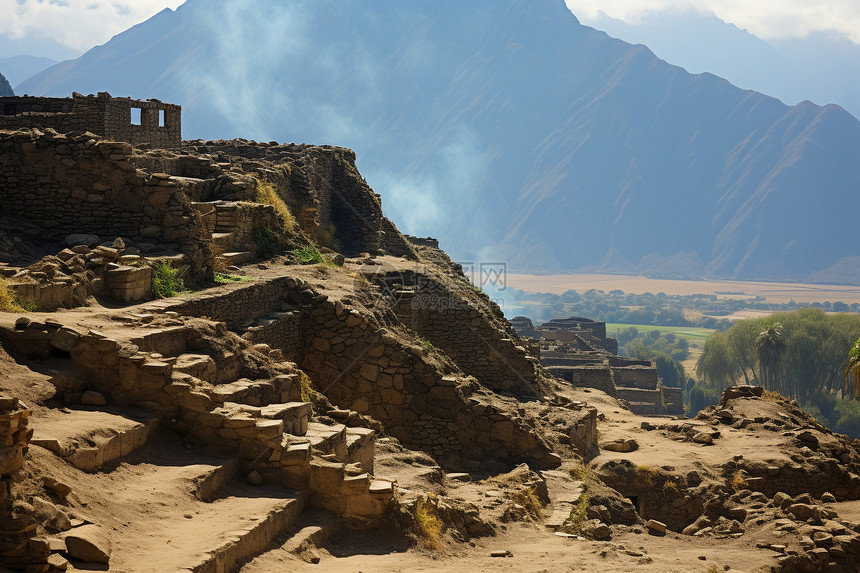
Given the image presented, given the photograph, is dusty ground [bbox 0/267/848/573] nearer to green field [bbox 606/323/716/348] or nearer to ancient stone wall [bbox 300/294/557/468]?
ancient stone wall [bbox 300/294/557/468]

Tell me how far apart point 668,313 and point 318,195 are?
13203cm

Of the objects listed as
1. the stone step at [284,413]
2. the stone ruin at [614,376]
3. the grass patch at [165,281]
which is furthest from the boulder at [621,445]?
the stone ruin at [614,376]

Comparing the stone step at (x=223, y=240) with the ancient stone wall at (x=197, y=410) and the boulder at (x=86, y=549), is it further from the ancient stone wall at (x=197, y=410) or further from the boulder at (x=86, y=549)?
the boulder at (x=86, y=549)

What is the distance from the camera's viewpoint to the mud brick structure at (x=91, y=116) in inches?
789

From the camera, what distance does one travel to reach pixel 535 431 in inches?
583

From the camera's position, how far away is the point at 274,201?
19.5 metres

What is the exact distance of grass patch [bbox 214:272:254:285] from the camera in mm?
13723

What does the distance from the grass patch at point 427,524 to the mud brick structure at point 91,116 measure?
13.7 m

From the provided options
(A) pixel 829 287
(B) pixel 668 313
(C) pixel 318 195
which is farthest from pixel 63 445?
(A) pixel 829 287

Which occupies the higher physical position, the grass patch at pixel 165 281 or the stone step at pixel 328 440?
the grass patch at pixel 165 281

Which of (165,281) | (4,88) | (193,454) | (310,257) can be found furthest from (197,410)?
(4,88)

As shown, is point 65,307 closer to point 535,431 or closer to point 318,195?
point 535,431

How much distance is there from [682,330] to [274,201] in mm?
127220

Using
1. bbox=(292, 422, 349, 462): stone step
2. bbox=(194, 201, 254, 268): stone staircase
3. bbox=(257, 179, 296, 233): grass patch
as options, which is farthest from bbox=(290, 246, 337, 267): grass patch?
bbox=(292, 422, 349, 462): stone step
